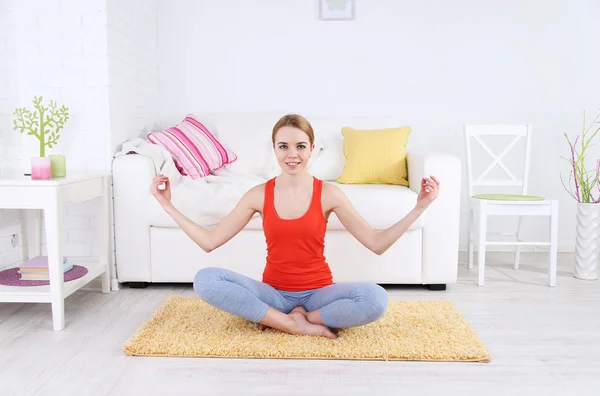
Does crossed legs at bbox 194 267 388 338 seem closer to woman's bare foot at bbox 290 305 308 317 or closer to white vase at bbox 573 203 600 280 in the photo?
woman's bare foot at bbox 290 305 308 317

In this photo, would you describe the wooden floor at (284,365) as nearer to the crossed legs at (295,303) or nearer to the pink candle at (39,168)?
the crossed legs at (295,303)

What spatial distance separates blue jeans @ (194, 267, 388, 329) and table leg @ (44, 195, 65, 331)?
612 mm

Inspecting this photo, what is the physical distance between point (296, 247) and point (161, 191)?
0.50 metres

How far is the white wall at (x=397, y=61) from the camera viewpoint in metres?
3.59

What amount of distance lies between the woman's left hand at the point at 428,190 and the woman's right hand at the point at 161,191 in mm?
845

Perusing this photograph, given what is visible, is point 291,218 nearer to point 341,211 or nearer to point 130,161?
point 341,211

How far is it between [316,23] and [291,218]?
1998 millimetres

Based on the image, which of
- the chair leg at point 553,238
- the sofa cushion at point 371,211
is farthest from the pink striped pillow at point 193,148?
the chair leg at point 553,238

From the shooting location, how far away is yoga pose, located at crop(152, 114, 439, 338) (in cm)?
190

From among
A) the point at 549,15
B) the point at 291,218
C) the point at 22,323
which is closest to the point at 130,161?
the point at 22,323

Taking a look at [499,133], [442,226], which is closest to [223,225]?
[442,226]

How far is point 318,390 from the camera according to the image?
1.62 m

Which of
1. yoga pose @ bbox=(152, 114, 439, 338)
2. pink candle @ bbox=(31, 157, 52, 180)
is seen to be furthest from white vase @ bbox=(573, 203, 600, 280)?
pink candle @ bbox=(31, 157, 52, 180)

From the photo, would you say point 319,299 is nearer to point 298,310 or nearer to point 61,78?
point 298,310
